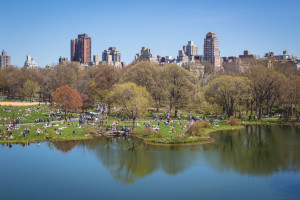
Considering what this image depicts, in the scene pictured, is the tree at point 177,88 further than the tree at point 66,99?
Yes

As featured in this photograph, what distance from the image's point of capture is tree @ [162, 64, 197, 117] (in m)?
61.5

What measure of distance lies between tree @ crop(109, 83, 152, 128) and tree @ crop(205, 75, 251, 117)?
52.1 feet

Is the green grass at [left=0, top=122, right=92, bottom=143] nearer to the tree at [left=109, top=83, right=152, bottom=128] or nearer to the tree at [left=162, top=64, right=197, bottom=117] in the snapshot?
the tree at [left=109, top=83, right=152, bottom=128]

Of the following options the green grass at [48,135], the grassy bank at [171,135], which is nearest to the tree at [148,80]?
the grassy bank at [171,135]

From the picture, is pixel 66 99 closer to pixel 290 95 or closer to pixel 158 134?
pixel 158 134

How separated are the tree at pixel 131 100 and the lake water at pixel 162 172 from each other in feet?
20.2

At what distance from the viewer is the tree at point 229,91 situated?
58656 mm

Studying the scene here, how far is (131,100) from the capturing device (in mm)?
48188

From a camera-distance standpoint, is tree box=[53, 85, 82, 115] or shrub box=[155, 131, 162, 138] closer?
shrub box=[155, 131, 162, 138]

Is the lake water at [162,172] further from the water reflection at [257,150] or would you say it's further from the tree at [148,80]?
the tree at [148,80]

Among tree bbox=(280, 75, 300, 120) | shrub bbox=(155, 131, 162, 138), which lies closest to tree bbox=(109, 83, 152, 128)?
shrub bbox=(155, 131, 162, 138)

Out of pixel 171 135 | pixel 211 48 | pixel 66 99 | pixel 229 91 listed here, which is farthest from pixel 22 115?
pixel 211 48

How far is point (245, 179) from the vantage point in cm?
2772

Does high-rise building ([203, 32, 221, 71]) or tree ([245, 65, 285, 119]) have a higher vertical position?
high-rise building ([203, 32, 221, 71])
